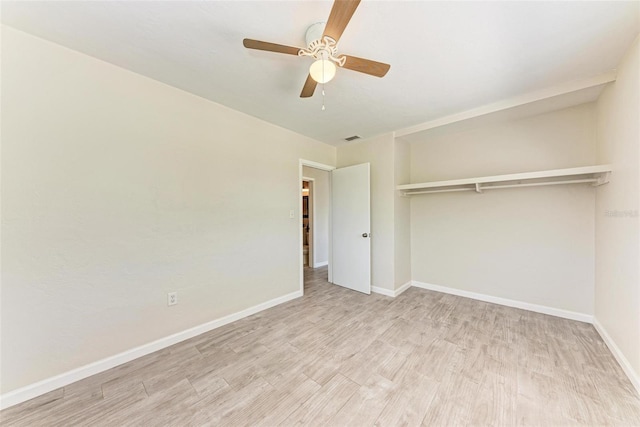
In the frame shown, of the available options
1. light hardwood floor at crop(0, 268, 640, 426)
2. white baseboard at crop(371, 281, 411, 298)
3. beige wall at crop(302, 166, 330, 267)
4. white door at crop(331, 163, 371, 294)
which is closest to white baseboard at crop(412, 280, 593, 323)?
light hardwood floor at crop(0, 268, 640, 426)

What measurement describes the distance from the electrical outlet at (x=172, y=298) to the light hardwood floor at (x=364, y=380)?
16.4 inches

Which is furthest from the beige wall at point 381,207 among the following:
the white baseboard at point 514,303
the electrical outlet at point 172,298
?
the electrical outlet at point 172,298

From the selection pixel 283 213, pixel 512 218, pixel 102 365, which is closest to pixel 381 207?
pixel 283 213

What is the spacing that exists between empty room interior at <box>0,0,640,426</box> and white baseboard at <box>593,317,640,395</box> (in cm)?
3

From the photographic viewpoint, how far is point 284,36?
161cm

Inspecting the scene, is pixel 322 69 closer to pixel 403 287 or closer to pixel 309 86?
pixel 309 86

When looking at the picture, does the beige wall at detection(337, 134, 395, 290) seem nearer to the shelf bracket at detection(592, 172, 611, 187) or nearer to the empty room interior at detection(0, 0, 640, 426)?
the empty room interior at detection(0, 0, 640, 426)

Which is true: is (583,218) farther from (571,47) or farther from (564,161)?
(571,47)

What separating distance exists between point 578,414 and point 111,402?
3.05 metres

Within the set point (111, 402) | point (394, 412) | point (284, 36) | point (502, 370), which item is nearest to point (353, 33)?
point (284, 36)

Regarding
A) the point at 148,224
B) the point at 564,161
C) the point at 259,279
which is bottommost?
the point at 259,279

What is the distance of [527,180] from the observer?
2.78 metres

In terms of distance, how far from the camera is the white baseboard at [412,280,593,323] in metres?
2.61

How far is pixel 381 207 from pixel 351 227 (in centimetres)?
59
